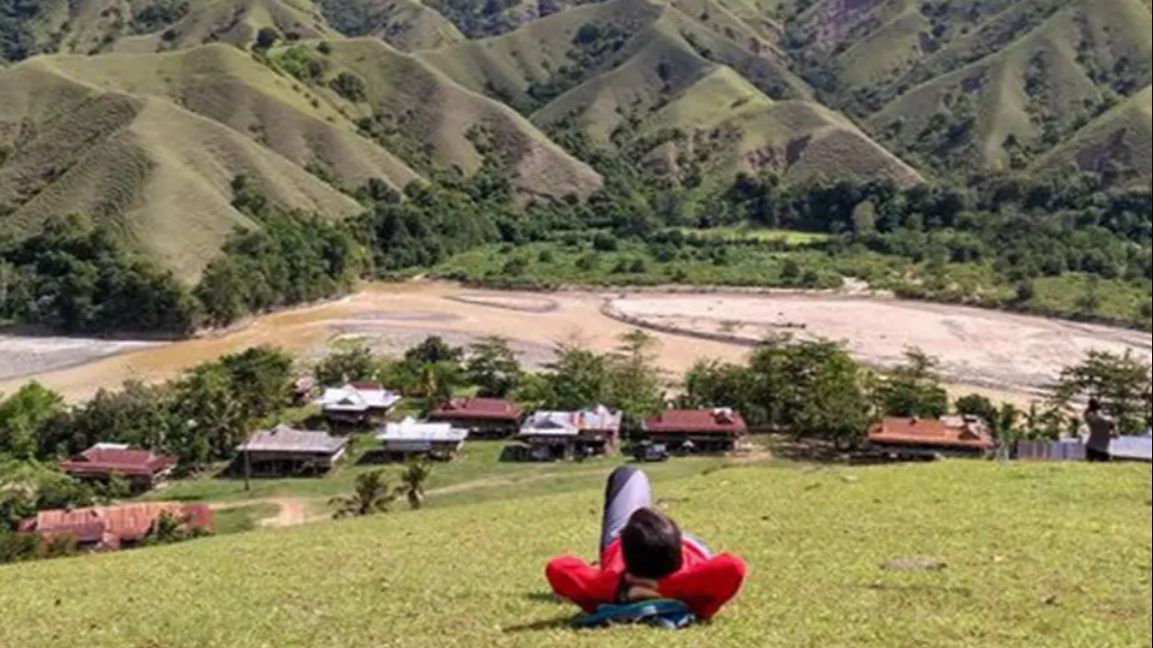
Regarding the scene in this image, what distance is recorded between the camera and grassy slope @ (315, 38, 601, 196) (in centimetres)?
13838

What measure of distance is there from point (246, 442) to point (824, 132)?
118m

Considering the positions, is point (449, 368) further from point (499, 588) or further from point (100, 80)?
point (100, 80)

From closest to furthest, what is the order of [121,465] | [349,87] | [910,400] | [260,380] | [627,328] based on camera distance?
[121,465] < [910,400] < [260,380] < [627,328] < [349,87]

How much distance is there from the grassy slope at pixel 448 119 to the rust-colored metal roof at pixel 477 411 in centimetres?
9041

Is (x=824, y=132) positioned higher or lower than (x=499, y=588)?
higher

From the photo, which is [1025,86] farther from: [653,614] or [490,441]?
[653,614]

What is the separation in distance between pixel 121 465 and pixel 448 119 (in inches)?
4368

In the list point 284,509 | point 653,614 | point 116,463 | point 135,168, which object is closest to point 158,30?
point 135,168

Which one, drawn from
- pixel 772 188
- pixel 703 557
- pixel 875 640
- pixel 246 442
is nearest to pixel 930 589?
pixel 875 640

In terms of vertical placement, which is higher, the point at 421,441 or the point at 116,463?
the point at 421,441

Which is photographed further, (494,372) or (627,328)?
(627,328)

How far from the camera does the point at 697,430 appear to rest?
4178 centimetres

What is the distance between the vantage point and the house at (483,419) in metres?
45.7

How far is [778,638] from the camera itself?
7723mm
